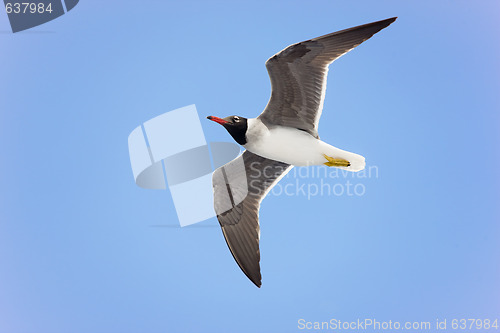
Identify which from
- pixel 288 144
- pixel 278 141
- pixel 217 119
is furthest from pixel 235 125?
pixel 288 144

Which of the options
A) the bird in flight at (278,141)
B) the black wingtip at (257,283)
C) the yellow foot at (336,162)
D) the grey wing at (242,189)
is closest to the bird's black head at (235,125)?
the bird in flight at (278,141)

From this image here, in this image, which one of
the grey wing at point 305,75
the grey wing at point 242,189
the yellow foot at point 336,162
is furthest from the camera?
the grey wing at point 242,189

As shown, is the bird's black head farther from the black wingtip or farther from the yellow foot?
the black wingtip

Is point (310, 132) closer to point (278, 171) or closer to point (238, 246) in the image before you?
point (278, 171)

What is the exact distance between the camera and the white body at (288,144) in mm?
6059

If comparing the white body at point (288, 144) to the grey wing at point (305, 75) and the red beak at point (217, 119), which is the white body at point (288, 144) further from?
the red beak at point (217, 119)

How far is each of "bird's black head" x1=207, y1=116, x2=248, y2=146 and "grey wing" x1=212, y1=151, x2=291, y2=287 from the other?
0.83 metres

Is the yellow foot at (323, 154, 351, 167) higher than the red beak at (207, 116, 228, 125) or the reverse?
the reverse

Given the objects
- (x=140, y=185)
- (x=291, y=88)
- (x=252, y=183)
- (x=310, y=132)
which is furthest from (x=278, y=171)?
(x=140, y=185)

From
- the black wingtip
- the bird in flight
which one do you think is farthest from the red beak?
the black wingtip

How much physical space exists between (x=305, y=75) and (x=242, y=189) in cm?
179

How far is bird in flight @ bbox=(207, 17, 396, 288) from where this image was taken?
18.6 feet

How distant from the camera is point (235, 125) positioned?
596 centimetres

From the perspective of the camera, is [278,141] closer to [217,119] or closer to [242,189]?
[217,119]
